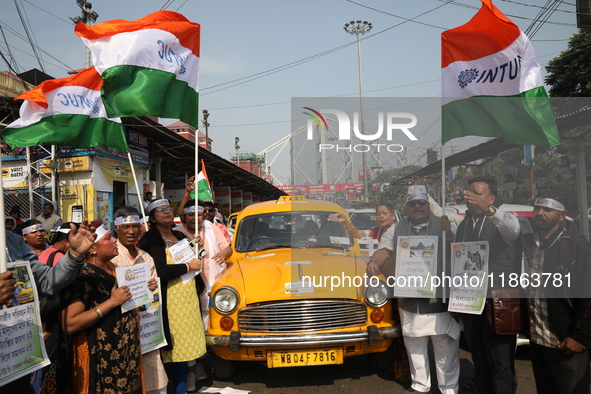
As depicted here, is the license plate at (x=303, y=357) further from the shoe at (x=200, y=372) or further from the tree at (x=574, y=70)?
the tree at (x=574, y=70)

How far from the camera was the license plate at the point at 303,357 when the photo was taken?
4152 mm

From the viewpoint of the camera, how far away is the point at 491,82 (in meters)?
3.82

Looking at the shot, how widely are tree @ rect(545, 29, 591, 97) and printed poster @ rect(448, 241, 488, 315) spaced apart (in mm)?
19145

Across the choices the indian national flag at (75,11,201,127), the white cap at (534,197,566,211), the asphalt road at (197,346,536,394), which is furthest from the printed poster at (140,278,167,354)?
the white cap at (534,197,566,211)

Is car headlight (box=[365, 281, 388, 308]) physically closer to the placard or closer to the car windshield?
the car windshield

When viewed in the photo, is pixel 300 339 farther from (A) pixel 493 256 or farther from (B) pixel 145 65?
(B) pixel 145 65

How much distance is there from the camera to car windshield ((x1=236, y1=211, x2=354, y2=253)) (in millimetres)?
5570

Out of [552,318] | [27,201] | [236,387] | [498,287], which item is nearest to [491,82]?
[498,287]

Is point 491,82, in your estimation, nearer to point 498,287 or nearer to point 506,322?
point 498,287

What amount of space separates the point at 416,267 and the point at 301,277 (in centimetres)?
111

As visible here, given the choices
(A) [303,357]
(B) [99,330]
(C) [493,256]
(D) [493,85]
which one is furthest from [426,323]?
(B) [99,330]

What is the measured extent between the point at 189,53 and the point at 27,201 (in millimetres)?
10374

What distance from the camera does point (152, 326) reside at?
A: 11.8 ft

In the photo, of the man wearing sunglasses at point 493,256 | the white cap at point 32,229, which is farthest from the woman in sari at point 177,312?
the man wearing sunglasses at point 493,256
